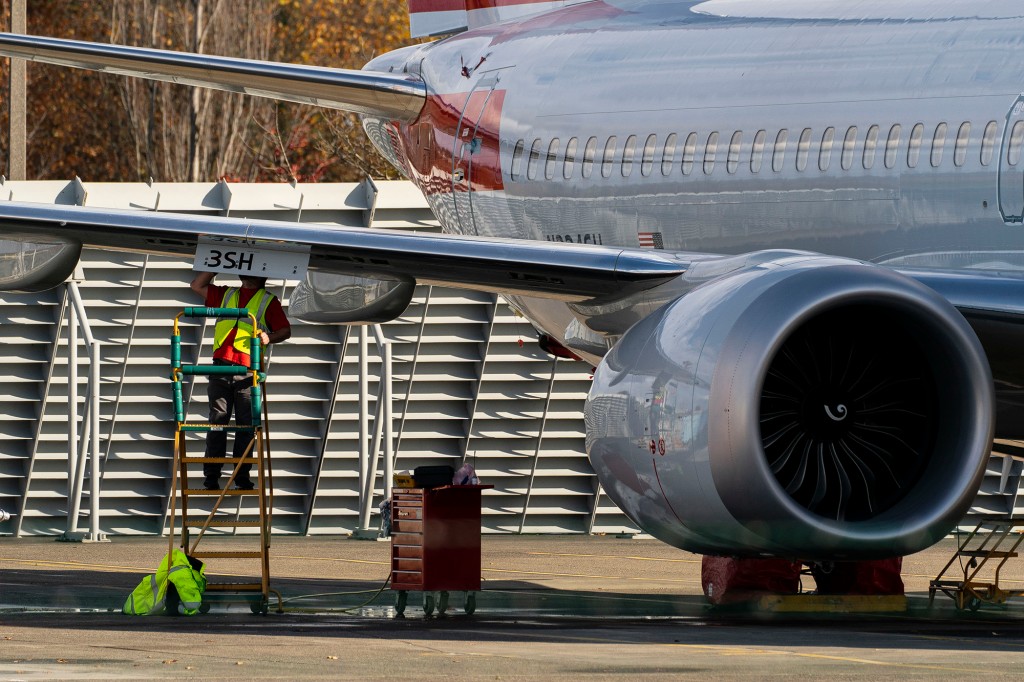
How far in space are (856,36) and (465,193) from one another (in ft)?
17.3

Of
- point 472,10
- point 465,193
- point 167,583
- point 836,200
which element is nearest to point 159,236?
point 167,583

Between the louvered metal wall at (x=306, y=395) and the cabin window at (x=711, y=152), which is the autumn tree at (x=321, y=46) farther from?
the cabin window at (x=711, y=152)

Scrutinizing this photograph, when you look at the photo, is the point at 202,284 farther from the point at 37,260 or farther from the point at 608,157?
the point at 37,260

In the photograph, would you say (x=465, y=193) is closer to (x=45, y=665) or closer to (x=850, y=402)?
(x=850, y=402)

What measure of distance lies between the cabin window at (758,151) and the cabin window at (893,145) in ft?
4.30

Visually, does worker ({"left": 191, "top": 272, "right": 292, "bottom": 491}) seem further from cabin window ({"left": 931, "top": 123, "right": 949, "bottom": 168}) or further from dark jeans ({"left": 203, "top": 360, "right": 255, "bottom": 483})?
cabin window ({"left": 931, "top": 123, "right": 949, "bottom": 168})

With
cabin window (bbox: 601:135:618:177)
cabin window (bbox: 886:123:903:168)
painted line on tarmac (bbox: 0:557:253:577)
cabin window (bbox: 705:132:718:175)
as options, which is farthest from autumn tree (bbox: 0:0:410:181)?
cabin window (bbox: 886:123:903:168)

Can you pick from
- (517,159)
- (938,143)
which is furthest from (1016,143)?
(517,159)

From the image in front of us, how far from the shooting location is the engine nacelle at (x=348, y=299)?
41.3 feet

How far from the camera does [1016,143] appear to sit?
420 inches

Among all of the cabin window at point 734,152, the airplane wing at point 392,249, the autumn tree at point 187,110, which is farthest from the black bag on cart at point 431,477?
the autumn tree at point 187,110

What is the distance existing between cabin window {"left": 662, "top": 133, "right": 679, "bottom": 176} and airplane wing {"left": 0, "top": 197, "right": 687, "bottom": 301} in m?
2.57

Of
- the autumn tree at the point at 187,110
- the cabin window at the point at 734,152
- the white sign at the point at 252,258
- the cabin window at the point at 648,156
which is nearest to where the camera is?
the white sign at the point at 252,258

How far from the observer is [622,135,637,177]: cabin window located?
14.5 m
